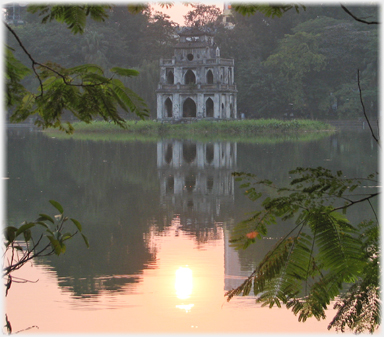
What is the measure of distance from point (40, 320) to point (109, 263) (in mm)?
1786

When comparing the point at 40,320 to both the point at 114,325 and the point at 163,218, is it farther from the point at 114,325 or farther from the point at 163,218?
the point at 163,218

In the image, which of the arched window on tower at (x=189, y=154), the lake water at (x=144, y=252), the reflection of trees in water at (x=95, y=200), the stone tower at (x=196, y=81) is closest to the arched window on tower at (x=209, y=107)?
the stone tower at (x=196, y=81)

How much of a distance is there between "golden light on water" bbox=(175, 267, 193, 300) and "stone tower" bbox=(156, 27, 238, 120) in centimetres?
3449

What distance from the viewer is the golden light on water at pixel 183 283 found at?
573cm

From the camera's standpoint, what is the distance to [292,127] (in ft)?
124

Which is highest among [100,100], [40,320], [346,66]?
[346,66]

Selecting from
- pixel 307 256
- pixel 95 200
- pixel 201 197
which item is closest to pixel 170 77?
pixel 201 197

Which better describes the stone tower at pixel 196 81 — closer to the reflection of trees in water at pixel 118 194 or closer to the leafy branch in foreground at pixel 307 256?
the reflection of trees in water at pixel 118 194

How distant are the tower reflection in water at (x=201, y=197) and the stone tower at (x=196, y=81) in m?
20.0

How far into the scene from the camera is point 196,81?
4222cm

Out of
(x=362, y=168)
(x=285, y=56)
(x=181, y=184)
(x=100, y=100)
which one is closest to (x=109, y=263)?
(x=100, y=100)

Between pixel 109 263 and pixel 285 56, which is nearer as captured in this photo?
pixel 109 263

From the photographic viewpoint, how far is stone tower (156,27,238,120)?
41.3 meters

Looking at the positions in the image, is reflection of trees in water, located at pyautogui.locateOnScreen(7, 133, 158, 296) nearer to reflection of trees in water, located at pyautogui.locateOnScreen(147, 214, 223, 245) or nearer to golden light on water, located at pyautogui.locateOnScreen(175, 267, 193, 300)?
reflection of trees in water, located at pyautogui.locateOnScreen(147, 214, 223, 245)
